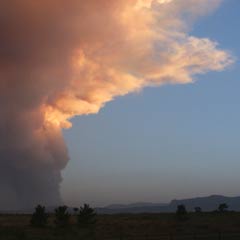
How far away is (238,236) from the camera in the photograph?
181ft

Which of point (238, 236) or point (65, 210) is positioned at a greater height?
point (65, 210)

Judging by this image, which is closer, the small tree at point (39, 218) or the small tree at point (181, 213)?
the small tree at point (39, 218)

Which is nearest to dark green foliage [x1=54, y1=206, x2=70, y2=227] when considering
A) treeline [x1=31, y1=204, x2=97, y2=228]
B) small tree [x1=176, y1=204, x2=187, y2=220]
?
treeline [x1=31, y1=204, x2=97, y2=228]

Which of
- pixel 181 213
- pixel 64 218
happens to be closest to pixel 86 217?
pixel 64 218

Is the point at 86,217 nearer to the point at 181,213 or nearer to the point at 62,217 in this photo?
the point at 62,217

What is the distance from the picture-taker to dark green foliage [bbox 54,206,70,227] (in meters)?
71.0

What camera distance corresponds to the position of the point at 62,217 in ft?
235

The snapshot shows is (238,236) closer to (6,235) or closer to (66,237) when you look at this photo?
(66,237)

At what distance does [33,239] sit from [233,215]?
45.4m

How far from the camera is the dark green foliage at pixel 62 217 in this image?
7097 cm

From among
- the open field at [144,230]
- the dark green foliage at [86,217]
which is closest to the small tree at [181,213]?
the open field at [144,230]

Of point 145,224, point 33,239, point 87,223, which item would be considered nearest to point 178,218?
point 145,224

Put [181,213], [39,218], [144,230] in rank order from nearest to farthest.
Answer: [144,230]
[39,218]
[181,213]

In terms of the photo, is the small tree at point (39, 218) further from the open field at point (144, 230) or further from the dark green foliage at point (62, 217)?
the dark green foliage at point (62, 217)
